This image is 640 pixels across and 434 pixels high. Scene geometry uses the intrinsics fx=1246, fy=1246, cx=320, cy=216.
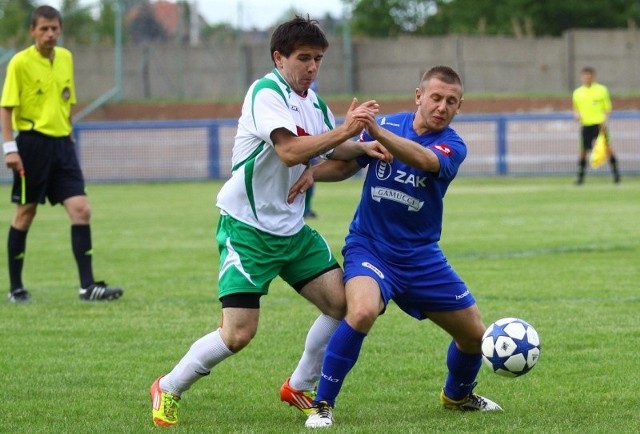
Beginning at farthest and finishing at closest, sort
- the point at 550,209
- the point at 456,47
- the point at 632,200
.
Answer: the point at 456,47 < the point at 632,200 < the point at 550,209

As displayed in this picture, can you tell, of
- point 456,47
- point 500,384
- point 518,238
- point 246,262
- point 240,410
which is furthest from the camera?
point 456,47

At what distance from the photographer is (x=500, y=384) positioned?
630 centimetres

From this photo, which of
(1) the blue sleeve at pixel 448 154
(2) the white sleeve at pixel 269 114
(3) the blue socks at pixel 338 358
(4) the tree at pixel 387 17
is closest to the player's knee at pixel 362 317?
(3) the blue socks at pixel 338 358

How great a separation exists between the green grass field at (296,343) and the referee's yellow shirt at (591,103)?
8249 millimetres

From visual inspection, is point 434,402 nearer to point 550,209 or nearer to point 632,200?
point 550,209

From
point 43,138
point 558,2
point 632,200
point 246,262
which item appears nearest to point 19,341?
point 43,138

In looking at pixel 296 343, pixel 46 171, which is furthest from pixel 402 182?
pixel 46 171

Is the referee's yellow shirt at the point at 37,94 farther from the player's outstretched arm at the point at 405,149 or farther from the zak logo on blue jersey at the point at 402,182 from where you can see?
the player's outstretched arm at the point at 405,149

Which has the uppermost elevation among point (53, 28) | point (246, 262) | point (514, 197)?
point (53, 28)

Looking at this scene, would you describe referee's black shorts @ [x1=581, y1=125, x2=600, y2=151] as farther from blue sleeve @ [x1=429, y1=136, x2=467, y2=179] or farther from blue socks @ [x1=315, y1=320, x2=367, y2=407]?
blue socks @ [x1=315, y1=320, x2=367, y2=407]

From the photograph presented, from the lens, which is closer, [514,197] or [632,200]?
[632,200]

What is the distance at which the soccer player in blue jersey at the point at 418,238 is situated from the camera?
17.8ft

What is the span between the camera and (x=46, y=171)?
9172 millimetres

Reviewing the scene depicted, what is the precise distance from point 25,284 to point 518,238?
217 inches
